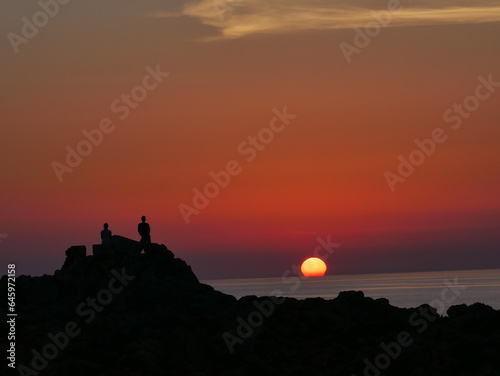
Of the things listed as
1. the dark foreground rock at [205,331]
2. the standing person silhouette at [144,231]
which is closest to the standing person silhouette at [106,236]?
the dark foreground rock at [205,331]

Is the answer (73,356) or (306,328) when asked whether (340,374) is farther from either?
(73,356)

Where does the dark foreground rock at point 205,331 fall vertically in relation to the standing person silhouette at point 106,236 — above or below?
below

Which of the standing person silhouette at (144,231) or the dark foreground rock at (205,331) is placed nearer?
the dark foreground rock at (205,331)

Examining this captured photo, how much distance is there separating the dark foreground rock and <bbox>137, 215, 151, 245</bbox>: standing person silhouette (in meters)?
1.26

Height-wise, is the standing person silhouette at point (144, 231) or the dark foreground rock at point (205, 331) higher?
the standing person silhouette at point (144, 231)

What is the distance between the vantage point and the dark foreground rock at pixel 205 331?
29266mm

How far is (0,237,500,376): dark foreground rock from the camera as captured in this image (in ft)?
96.0

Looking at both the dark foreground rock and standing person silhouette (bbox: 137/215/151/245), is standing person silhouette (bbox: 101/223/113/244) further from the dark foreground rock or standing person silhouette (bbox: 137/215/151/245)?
standing person silhouette (bbox: 137/215/151/245)

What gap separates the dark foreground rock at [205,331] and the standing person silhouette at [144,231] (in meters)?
1.26

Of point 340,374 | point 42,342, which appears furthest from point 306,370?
point 42,342

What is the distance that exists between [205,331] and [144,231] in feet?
32.6

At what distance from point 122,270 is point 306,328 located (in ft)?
32.5

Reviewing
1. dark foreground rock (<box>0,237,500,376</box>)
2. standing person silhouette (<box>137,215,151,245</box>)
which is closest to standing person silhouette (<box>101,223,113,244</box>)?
dark foreground rock (<box>0,237,500,376</box>)

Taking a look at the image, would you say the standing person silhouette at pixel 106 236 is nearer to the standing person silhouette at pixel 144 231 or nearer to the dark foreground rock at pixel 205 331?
the dark foreground rock at pixel 205 331
